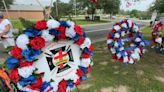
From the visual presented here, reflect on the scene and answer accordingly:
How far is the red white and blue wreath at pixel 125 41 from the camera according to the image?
8.53 m

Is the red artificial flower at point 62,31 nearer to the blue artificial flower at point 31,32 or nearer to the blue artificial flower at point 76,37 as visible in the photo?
the blue artificial flower at point 76,37

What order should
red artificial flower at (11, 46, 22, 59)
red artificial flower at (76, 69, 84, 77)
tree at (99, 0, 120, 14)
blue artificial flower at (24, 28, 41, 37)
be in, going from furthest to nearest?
1. tree at (99, 0, 120, 14)
2. red artificial flower at (76, 69, 84, 77)
3. blue artificial flower at (24, 28, 41, 37)
4. red artificial flower at (11, 46, 22, 59)

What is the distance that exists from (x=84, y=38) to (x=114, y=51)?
3496mm

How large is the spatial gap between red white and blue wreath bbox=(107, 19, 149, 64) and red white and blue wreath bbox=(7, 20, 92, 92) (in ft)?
10.5

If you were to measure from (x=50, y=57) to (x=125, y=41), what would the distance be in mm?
4483

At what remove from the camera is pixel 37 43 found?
14.9ft

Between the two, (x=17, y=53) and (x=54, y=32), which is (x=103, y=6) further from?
(x=17, y=53)

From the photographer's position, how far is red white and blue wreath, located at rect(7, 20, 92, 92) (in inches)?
176

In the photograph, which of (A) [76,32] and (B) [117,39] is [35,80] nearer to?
(A) [76,32]

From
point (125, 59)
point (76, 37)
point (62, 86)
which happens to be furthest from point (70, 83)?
point (125, 59)

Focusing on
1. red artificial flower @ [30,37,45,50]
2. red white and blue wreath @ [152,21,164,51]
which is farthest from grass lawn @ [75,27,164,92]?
red artificial flower @ [30,37,45,50]

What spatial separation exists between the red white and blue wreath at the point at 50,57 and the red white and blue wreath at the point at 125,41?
3208 millimetres

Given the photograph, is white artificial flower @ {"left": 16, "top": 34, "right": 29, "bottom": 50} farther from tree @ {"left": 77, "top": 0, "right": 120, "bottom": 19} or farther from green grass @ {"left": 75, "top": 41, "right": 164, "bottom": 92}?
tree @ {"left": 77, "top": 0, "right": 120, "bottom": 19}

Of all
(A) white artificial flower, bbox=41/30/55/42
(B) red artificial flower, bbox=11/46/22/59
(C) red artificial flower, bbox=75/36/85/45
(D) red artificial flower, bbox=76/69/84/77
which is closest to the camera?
(B) red artificial flower, bbox=11/46/22/59
